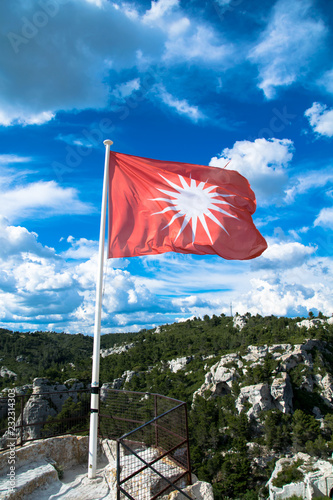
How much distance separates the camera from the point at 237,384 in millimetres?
68562

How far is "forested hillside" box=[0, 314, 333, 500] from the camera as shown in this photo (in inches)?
2000

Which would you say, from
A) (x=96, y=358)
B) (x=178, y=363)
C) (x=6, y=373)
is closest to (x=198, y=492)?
(x=96, y=358)

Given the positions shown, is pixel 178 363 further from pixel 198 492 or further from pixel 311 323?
pixel 198 492

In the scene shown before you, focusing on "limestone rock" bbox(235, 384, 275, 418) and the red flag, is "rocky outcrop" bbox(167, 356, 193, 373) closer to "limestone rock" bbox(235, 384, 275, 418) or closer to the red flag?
"limestone rock" bbox(235, 384, 275, 418)

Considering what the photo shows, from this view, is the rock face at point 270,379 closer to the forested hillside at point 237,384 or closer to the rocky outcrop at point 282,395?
the rocky outcrop at point 282,395

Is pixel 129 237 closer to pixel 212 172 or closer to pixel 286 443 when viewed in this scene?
pixel 212 172

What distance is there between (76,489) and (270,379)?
6563 cm

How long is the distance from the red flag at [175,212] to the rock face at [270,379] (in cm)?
6071

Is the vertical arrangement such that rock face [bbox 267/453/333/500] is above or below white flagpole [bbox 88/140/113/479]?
below

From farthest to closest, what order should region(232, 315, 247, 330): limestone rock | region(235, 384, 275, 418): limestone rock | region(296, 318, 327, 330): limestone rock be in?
1. region(232, 315, 247, 330): limestone rock
2. region(296, 318, 327, 330): limestone rock
3. region(235, 384, 275, 418): limestone rock

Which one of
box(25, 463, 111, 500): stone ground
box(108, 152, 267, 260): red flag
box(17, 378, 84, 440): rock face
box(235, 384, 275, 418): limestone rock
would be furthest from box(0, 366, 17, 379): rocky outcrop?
box(108, 152, 267, 260): red flag

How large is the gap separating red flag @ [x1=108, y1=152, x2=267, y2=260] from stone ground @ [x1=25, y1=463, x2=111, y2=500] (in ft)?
16.4

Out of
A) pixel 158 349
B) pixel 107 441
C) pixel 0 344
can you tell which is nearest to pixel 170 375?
pixel 158 349

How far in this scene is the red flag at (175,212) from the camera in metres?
8.41
